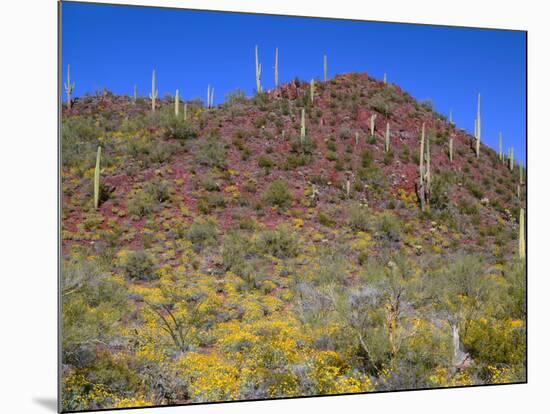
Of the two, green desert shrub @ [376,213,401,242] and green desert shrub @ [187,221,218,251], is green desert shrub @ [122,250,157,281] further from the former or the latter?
green desert shrub @ [376,213,401,242]

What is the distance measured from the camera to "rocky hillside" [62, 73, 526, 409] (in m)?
8.72

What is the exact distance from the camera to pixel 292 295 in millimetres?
9453

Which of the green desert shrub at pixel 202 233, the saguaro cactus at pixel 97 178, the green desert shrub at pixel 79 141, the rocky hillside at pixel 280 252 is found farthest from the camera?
the green desert shrub at pixel 202 233

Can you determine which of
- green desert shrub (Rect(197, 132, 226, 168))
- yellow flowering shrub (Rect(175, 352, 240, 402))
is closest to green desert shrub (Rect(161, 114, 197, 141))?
green desert shrub (Rect(197, 132, 226, 168))

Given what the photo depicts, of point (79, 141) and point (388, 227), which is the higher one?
point (79, 141)

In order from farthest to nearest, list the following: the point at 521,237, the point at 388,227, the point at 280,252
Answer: the point at 521,237, the point at 388,227, the point at 280,252

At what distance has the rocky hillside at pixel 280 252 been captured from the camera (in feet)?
28.6

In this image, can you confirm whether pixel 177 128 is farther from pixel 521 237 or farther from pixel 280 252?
pixel 521 237

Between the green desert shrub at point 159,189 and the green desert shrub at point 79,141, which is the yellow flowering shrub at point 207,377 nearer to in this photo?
the green desert shrub at point 159,189

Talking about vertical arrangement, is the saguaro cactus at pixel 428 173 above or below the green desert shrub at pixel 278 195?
above

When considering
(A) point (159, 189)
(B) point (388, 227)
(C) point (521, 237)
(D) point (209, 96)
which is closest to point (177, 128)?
(D) point (209, 96)

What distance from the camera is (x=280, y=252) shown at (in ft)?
31.5

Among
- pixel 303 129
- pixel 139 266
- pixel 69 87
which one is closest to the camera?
pixel 69 87

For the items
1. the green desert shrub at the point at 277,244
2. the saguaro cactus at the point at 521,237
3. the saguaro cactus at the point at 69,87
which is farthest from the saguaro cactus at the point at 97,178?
the saguaro cactus at the point at 521,237
